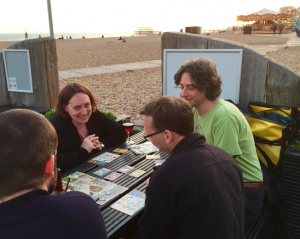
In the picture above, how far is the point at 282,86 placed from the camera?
3.88 meters

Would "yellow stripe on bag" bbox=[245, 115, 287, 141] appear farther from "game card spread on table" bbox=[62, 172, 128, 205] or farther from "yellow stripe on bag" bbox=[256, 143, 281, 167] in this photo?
"game card spread on table" bbox=[62, 172, 128, 205]

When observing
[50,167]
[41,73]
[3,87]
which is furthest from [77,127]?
[3,87]

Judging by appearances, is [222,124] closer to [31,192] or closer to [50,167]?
[50,167]

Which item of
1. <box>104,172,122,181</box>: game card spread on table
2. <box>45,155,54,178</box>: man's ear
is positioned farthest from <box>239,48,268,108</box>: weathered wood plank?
<box>45,155,54,178</box>: man's ear

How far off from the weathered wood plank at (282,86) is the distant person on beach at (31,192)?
11.6ft

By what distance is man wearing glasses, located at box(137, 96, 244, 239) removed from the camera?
1.39 m

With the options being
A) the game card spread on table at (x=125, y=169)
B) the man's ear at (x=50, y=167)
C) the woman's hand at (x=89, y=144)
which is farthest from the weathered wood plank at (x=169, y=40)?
the man's ear at (x=50, y=167)

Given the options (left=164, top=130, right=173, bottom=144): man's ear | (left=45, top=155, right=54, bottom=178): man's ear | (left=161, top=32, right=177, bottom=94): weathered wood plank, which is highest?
(left=161, top=32, right=177, bottom=94): weathered wood plank

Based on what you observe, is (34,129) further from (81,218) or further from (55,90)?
(55,90)

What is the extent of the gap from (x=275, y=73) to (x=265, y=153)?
4.72 ft

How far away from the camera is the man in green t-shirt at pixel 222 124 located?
7.59ft

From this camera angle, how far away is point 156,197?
1.49 metres

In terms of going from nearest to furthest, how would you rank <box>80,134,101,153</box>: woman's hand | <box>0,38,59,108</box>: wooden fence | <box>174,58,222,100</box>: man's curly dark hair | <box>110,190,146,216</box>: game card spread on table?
1. <box>110,190,146,216</box>: game card spread on table
2. <box>174,58,222,100</box>: man's curly dark hair
3. <box>80,134,101,153</box>: woman's hand
4. <box>0,38,59,108</box>: wooden fence

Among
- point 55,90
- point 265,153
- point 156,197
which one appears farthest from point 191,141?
point 55,90
